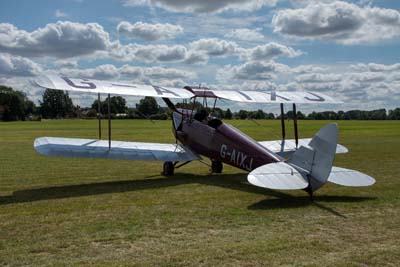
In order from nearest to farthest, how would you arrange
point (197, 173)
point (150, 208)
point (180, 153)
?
1. point (150, 208)
2. point (180, 153)
3. point (197, 173)

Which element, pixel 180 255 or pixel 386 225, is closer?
pixel 180 255

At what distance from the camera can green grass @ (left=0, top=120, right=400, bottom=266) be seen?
4590mm

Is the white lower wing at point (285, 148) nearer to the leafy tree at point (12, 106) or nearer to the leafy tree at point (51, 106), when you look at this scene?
the leafy tree at point (51, 106)

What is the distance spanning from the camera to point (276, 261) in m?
4.45

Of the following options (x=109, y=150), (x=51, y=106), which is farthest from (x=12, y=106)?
(x=109, y=150)

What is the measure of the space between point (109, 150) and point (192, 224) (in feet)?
16.0

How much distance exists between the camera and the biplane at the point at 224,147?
22.9 ft

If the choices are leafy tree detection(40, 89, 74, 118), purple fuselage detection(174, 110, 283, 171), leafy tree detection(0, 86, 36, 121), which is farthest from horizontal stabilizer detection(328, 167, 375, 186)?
leafy tree detection(0, 86, 36, 121)

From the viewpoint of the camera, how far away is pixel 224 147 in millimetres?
10086

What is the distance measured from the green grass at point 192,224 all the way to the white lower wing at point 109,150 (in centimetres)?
67

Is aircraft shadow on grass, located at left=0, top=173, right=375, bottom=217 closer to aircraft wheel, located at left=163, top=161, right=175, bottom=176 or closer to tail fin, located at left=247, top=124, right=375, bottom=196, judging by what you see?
aircraft wheel, located at left=163, top=161, right=175, bottom=176

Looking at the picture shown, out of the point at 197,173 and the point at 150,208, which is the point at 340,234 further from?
the point at 197,173

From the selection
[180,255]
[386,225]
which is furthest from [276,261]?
[386,225]

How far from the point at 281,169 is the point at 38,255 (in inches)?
162
